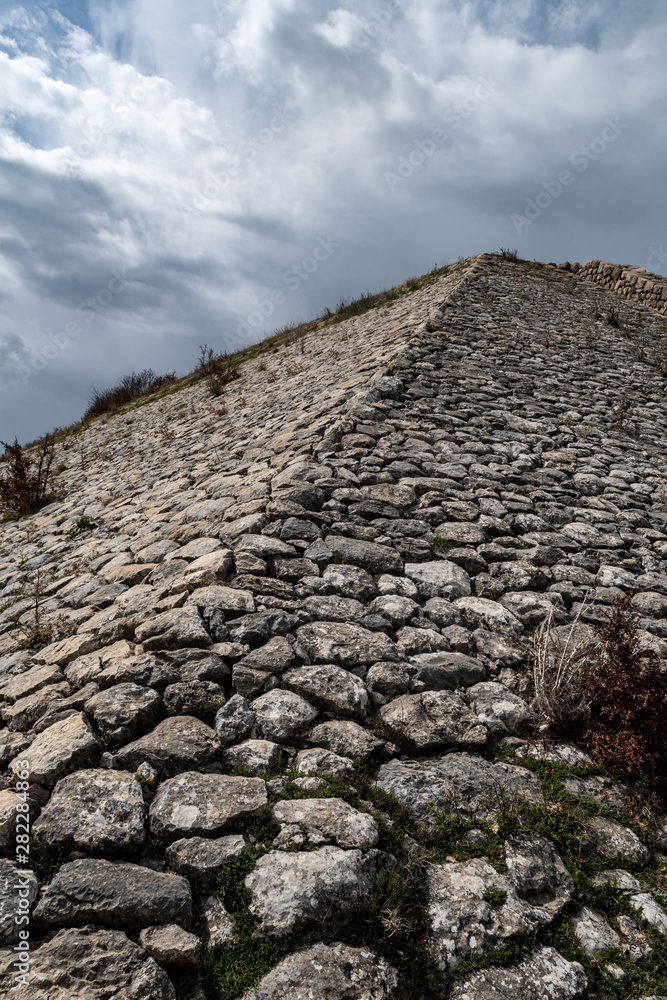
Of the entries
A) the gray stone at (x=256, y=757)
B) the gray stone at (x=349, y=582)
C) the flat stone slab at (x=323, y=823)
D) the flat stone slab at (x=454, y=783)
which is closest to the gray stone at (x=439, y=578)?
the gray stone at (x=349, y=582)

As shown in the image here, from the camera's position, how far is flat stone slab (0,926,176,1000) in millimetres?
1595

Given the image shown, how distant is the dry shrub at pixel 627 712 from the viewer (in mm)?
2604

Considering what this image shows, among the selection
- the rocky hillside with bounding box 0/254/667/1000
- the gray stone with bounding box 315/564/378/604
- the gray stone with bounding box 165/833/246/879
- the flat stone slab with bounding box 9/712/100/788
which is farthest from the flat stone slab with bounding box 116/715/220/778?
the gray stone with bounding box 315/564/378/604

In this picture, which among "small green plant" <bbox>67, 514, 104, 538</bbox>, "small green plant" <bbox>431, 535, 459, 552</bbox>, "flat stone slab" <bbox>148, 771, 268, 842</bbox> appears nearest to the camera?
"flat stone slab" <bbox>148, 771, 268, 842</bbox>

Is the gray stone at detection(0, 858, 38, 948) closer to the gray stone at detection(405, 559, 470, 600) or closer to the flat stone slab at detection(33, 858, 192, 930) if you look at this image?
the flat stone slab at detection(33, 858, 192, 930)

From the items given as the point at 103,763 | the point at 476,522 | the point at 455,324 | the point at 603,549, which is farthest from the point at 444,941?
the point at 455,324

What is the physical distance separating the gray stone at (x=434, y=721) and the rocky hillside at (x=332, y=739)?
0.01 meters

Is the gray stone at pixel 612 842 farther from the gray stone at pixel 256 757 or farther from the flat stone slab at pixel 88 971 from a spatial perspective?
the flat stone slab at pixel 88 971

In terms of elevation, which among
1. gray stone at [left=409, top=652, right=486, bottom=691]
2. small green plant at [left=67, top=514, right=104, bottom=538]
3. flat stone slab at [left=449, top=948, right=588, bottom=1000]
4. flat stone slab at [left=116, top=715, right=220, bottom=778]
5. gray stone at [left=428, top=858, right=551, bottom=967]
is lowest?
flat stone slab at [left=449, top=948, right=588, bottom=1000]

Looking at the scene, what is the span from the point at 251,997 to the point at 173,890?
1.31 feet

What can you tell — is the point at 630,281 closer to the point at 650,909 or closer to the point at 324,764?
the point at 650,909

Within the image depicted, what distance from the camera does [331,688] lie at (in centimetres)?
276

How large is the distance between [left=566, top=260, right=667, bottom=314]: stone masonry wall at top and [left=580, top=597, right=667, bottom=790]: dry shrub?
552 inches

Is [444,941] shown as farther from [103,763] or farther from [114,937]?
[103,763]
